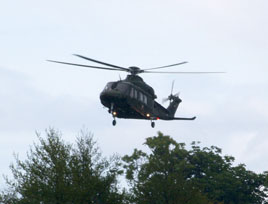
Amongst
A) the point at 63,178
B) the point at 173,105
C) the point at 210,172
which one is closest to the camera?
the point at 63,178

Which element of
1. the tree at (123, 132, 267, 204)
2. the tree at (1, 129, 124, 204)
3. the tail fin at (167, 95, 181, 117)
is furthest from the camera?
the tree at (123, 132, 267, 204)

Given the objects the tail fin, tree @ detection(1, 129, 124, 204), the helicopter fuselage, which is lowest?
tree @ detection(1, 129, 124, 204)

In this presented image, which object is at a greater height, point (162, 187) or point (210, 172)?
point (210, 172)

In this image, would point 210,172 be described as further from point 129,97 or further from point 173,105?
point 129,97

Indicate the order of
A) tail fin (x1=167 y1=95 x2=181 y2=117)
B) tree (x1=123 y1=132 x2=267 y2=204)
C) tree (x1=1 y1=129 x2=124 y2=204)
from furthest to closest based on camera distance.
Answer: tree (x1=123 y1=132 x2=267 y2=204), tail fin (x1=167 y1=95 x2=181 y2=117), tree (x1=1 y1=129 x2=124 y2=204)

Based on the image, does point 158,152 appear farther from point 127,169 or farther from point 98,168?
point 98,168

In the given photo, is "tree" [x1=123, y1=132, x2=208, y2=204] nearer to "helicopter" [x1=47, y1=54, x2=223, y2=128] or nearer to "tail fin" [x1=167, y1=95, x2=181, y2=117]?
"helicopter" [x1=47, y1=54, x2=223, y2=128]

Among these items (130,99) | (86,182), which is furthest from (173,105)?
(86,182)

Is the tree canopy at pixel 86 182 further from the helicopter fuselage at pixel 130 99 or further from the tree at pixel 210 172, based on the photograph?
the tree at pixel 210 172

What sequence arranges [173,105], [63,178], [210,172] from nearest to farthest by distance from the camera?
1. [63,178]
2. [173,105]
3. [210,172]

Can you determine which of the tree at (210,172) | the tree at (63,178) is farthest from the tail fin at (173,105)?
the tree at (63,178)

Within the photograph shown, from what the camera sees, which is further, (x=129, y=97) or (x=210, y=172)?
(x=210, y=172)

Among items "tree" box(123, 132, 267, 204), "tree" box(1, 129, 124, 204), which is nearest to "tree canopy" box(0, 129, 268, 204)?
"tree" box(1, 129, 124, 204)

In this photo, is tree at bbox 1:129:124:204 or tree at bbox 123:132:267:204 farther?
tree at bbox 123:132:267:204
